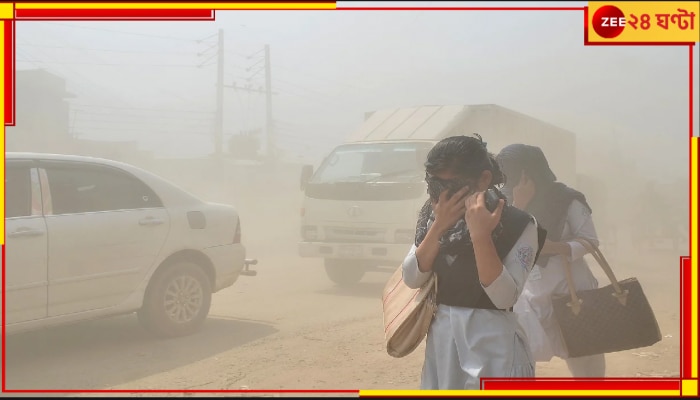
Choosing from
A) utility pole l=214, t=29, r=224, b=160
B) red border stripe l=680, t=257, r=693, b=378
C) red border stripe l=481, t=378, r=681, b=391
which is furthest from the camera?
utility pole l=214, t=29, r=224, b=160

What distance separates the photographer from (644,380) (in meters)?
4.43

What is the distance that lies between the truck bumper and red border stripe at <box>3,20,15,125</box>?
4.94m

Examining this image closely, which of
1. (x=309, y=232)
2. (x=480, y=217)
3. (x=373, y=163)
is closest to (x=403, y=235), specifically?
(x=373, y=163)

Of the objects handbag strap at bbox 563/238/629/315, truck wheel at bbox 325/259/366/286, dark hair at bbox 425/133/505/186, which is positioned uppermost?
dark hair at bbox 425/133/505/186

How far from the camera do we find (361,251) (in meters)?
9.09

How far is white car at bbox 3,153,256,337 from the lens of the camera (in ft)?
17.8

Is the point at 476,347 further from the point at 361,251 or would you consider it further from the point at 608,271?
the point at 361,251

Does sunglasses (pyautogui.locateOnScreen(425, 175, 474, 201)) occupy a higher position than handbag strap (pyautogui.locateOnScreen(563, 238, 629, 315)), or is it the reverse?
sunglasses (pyautogui.locateOnScreen(425, 175, 474, 201))

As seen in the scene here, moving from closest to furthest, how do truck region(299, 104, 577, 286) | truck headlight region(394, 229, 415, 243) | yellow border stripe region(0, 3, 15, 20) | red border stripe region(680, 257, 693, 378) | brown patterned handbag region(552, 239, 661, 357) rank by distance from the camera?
1. brown patterned handbag region(552, 239, 661, 357)
2. red border stripe region(680, 257, 693, 378)
3. yellow border stripe region(0, 3, 15, 20)
4. truck region(299, 104, 577, 286)
5. truck headlight region(394, 229, 415, 243)

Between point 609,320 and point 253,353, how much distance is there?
3.19 m

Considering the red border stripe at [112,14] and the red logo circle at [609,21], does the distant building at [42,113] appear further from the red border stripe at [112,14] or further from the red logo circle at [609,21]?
the red logo circle at [609,21]

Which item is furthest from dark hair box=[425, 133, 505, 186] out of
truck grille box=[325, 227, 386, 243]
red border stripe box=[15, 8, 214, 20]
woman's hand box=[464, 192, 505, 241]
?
truck grille box=[325, 227, 386, 243]

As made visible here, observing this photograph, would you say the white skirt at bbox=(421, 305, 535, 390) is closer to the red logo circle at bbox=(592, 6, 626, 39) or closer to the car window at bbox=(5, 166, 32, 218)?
the red logo circle at bbox=(592, 6, 626, 39)

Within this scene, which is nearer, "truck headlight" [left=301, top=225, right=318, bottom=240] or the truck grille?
the truck grille
